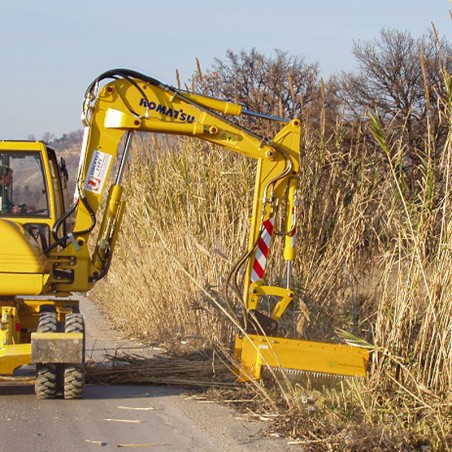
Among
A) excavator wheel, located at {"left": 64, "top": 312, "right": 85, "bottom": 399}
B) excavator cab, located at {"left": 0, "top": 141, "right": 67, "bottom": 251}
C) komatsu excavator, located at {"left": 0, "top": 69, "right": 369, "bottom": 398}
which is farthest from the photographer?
excavator cab, located at {"left": 0, "top": 141, "right": 67, "bottom": 251}

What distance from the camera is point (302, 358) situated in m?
9.36

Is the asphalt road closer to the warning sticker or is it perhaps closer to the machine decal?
the warning sticker

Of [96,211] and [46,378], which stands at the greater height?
[96,211]

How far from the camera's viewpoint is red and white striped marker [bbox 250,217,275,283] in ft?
33.6

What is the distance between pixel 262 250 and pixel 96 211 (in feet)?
5.48

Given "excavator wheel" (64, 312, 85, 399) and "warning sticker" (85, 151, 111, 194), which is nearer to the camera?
"excavator wheel" (64, 312, 85, 399)

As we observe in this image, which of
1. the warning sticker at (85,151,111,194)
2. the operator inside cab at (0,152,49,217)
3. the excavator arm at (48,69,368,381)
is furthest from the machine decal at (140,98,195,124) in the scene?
the operator inside cab at (0,152,49,217)

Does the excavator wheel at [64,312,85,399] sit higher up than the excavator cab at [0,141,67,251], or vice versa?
the excavator cab at [0,141,67,251]

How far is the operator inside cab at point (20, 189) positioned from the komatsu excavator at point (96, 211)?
0.4 inches

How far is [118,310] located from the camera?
1583 centimetres

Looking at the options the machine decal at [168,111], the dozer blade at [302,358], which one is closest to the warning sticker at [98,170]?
the machine decal at [168,111]

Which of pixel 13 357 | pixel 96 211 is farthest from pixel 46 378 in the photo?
pixel 96 211

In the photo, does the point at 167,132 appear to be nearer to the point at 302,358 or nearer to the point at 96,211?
the point at 96,211

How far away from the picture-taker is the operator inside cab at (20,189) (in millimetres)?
10680
